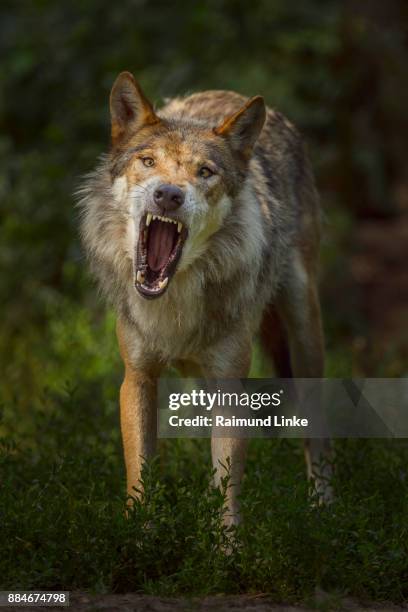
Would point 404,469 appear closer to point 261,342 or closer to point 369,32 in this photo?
point 261,342

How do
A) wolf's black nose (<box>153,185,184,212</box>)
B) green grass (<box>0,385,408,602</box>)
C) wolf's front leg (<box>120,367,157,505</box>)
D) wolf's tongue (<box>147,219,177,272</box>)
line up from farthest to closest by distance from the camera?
wolf's front leg (<box>120,367,157,505</box>), wolf's tongue (<box>147,219,177,272</box>), wolf's black nose (<box>153,185,184,212</box>), green grass (<box>0,385,408,602</box>)

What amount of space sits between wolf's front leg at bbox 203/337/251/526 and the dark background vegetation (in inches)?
7.0

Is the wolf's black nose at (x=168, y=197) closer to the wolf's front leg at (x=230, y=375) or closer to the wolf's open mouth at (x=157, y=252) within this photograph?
the wolf's open mouth at (x=157, y=252)

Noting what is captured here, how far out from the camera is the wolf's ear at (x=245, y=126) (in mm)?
5707

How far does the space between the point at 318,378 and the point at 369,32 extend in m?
8.16

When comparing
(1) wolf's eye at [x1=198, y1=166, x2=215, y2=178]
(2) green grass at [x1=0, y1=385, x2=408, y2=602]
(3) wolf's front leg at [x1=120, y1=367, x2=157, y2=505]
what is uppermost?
(1) wolf's eye at [x1=198, y1=166, x2=215, y2=178]

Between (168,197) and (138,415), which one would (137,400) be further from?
(168,197)

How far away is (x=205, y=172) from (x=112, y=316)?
3542 millimetres

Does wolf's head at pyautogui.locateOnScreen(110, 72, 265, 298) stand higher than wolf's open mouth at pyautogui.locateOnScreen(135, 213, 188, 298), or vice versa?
wolf's head at pyautogui.locateOnScreen(110, 72, 265, 298)

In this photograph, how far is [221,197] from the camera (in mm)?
5570

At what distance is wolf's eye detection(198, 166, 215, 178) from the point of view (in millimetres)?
5465

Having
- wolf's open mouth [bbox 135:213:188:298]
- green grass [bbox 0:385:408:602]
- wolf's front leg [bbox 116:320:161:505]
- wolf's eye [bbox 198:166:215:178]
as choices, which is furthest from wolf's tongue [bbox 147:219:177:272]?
green grass [bbox 0:385:408:602]

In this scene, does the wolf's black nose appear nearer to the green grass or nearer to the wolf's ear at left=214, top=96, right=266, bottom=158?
the wolf's ear at left=214, top=96, right=266, bottom=158

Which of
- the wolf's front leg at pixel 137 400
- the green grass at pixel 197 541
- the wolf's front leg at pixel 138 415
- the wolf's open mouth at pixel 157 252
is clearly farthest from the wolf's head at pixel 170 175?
the green grass at pixel 197 541
